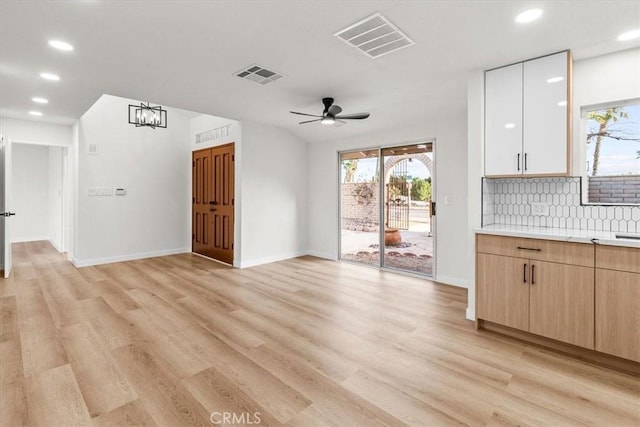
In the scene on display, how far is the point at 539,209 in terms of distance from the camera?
326 centimetres

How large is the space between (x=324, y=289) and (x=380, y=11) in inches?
132

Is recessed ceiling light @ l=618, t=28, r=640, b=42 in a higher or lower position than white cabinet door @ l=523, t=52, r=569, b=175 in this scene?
higher

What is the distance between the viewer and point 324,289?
437 centimetres

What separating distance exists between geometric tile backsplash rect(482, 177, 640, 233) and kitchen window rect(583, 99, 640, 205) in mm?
109

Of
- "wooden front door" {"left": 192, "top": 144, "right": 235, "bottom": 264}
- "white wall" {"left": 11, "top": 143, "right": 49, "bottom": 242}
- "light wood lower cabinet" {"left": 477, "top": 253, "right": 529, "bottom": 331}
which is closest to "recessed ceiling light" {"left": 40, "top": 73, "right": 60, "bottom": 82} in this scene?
"wooden front door" {"left": 192, "top": 144, "right": 235, "bottom": 264}

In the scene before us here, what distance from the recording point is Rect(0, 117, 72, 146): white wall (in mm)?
5418

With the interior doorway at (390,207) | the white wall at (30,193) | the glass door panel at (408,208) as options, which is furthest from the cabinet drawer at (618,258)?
the white wall at (30,193)

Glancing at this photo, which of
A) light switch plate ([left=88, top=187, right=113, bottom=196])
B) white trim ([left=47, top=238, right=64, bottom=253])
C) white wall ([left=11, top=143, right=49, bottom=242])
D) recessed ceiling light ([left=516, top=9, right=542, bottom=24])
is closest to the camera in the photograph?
recessed ceiling light ([left=516, top=9, right=542, bottom=24])

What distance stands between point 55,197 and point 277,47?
8147 millimetres

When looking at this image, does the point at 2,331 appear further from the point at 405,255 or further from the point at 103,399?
the point at 405,255

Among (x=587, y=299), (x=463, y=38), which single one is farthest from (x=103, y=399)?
(x=463, y=38)

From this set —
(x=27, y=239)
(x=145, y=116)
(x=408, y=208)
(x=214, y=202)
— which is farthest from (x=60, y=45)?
(x=27, y=239)

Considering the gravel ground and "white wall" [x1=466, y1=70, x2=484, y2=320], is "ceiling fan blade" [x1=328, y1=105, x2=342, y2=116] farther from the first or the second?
the gravel ground

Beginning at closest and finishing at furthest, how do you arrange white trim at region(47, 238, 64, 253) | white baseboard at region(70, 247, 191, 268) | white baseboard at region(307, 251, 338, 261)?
white baseboard at region(70, 247, 191, 268)
white baseboard at region(307, 251, 338, 261)
white trim at region(47, 238, 64, 253)
